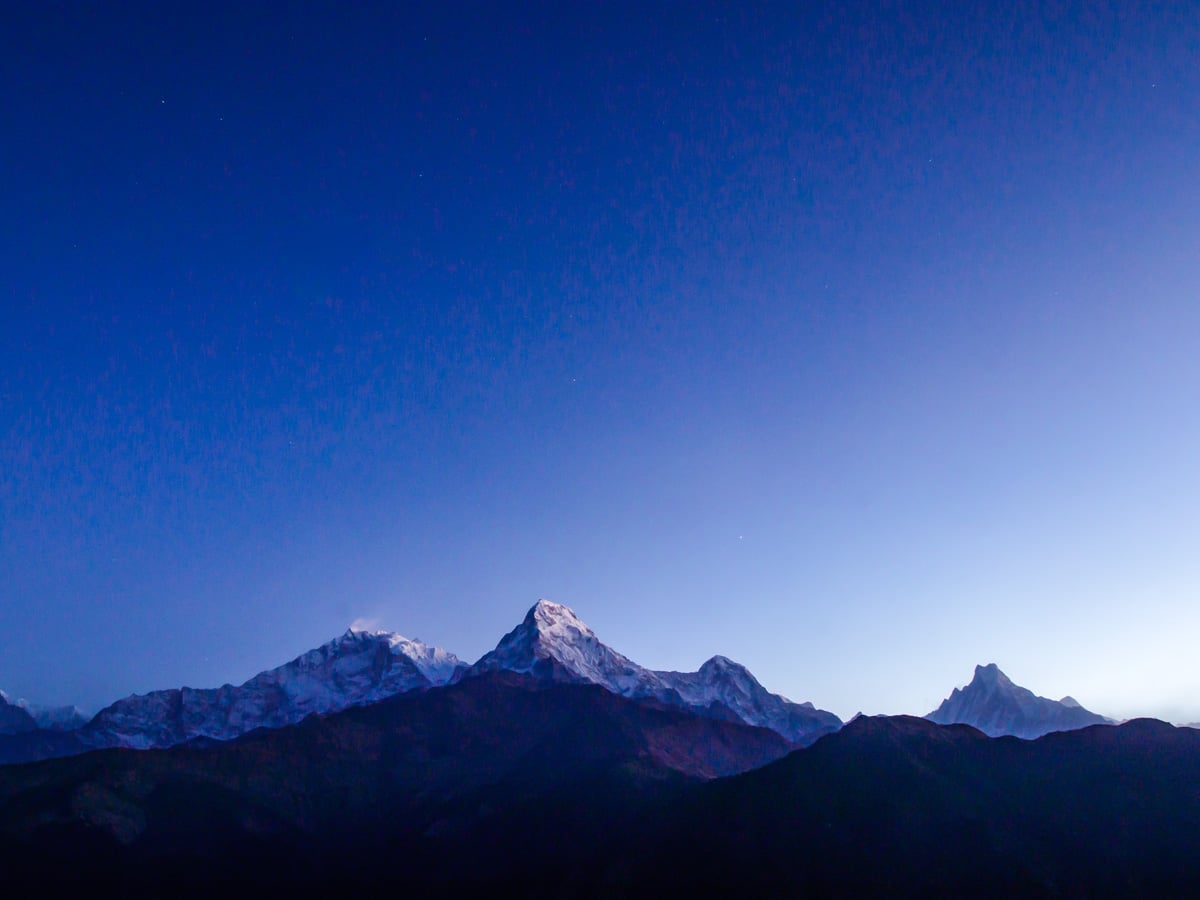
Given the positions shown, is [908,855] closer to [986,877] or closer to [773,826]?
[986,877]

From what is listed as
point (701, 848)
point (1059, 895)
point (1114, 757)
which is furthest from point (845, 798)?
point (1114, 757)

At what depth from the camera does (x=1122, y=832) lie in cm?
17325

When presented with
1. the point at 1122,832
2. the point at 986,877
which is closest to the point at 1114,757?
the point at 1122,832

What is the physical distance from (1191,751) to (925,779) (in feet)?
188

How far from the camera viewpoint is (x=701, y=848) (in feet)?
631

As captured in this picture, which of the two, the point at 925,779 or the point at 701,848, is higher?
the point at 925,779

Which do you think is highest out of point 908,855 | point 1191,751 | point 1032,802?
point 1191,751

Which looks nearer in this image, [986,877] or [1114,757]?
[986,877]

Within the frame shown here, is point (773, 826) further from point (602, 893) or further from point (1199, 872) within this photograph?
point (1199, 872)

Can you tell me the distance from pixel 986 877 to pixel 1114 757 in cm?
5559

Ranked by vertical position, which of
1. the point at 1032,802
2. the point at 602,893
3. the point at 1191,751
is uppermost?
the point at 1191,751

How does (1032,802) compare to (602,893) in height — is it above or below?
above

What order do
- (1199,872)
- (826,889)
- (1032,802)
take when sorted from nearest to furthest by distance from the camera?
(1199,872) < (826,889) < (1032,802)

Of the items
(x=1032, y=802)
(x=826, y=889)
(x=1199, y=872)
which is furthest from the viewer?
(x=1032, y=802)
